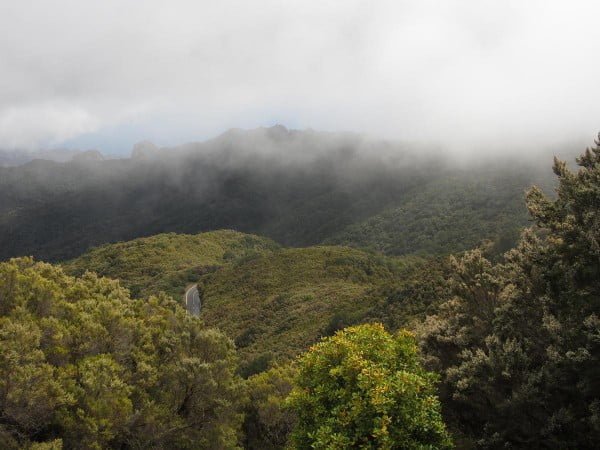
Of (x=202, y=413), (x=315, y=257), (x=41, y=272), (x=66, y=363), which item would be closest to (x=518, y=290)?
(x=202, y=413)

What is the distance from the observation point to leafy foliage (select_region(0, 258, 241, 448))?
1211cm

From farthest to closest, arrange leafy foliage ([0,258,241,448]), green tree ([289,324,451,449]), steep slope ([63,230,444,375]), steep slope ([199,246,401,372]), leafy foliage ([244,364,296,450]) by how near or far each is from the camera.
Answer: steep slope ([199,246,401,372]), steep slope ([63,230,444,375]), leafy foliage ([244,364,296,450]), leafy foliage ([0,258,241,448]), green tree ([289,324,451,449])

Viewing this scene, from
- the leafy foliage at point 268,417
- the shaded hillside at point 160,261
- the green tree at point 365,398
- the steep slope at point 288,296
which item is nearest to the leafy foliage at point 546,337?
the green tree at point 365,398

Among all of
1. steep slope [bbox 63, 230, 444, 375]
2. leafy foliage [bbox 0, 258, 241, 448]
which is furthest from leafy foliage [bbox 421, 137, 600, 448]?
steep slope [bbox 63, 230, 444, 375]

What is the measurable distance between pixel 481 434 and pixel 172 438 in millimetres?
10732

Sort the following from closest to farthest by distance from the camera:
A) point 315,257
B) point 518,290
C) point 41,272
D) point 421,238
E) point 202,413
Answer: point 518,290 → point 202,413 → point 41,272 → point 315,257 → point 421,238

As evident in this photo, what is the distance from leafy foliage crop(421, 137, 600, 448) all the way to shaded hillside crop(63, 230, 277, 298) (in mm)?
84979

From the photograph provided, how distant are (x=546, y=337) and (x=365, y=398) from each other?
250 inches

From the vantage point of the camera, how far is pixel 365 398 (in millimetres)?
12172

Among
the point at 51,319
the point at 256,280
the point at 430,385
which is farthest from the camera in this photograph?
the point at 256,280

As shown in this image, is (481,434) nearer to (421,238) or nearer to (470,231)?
(470,231)

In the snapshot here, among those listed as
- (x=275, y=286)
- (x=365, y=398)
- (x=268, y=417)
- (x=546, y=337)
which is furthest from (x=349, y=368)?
(x=275, y=286)

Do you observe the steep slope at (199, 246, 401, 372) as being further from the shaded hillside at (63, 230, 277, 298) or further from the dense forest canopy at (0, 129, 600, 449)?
the dense forest canopy at (0, 129, 600, 449)

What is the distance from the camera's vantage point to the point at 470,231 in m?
166
